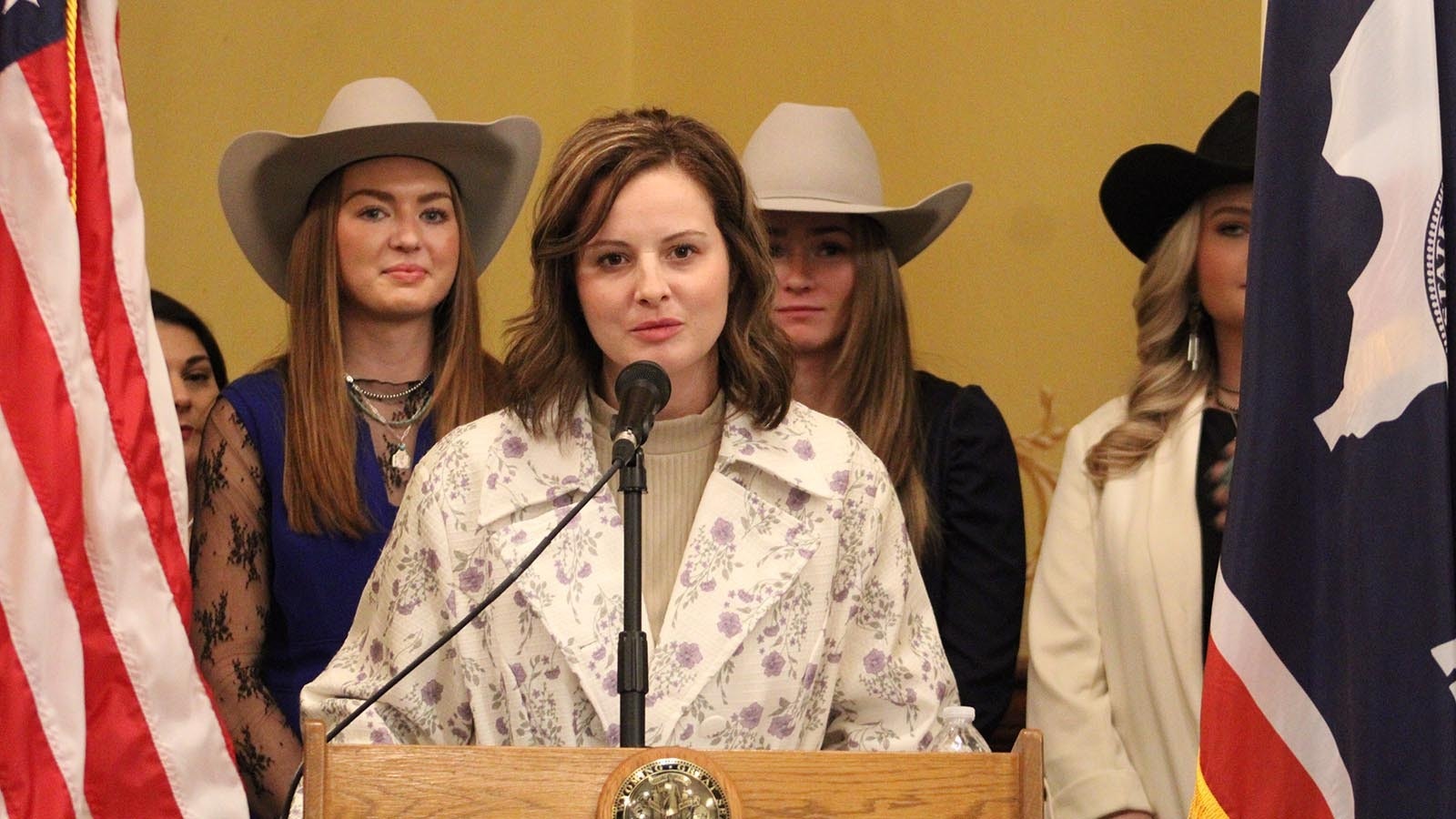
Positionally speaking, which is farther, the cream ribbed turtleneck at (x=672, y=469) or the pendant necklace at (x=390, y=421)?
the pendant necklace at (x=390, y=421)

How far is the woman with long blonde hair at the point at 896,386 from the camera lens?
343cm

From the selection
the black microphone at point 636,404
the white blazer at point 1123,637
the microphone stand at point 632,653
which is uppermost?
the black microphone at point 636,404

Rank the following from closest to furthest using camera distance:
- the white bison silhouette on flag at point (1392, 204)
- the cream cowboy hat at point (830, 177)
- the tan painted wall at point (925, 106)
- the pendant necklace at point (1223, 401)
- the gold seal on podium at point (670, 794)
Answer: the gold seal on podium at point (670, 794) < the white bison silhouette on flag at point (1392, 204) < the pendant necklace at point (1223, 401) < the cream cowboy hat at point (830, 177) < the tan painted wall at point (925, 106)

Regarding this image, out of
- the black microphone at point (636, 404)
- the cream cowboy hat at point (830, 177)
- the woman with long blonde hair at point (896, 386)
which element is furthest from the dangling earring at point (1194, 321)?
the black microphone at point (636, 404)

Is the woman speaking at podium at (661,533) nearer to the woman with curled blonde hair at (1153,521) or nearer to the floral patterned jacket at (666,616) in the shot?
the floral patterned jacket at (666,616)

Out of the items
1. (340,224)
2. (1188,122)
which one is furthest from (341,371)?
(1188,122)

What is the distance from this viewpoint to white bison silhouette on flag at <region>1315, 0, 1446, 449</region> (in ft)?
6.48

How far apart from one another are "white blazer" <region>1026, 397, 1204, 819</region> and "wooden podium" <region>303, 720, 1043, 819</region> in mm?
1345

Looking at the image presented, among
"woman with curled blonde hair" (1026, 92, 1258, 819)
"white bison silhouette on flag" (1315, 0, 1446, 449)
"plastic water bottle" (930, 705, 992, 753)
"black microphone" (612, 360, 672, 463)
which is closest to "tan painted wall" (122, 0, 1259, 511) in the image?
"woman with curled blonde hair" (1026, 92, 1258, 819)

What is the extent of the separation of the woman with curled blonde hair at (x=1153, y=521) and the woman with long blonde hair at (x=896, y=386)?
0.09 m

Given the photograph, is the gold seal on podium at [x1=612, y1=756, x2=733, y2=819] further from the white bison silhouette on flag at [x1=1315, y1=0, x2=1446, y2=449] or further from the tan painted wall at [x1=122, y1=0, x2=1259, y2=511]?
the tan painted wall at [x1=122, y1=0, x2=1259, y2=511]

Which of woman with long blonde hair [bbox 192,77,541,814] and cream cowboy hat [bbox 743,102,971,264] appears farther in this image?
cream cowboy hat [bbox 743,102,971,264]

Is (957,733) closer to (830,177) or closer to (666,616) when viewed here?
(666,616)

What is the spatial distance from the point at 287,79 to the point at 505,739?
8.74 feet
